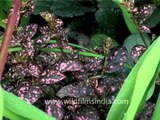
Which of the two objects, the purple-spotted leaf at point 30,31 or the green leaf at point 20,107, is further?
the purple-spotted leaf at point 30,31

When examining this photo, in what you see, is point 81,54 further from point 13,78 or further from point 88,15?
point 88,15

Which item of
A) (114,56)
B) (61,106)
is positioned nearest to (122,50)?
(114,56)

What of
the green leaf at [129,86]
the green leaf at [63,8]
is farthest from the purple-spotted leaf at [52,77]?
the green leaf at [63,8]

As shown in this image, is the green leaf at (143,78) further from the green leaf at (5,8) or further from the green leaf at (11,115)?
the green leaf at (5,8)

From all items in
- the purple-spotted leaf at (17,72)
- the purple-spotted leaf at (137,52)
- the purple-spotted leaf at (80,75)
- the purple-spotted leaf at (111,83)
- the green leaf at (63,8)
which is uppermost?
the green leaf at (63,8)

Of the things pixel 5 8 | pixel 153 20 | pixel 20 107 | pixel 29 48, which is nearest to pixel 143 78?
pixel 20 107

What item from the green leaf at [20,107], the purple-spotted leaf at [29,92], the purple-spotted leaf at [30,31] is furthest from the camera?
the purple-spotted leaf at [30,31]

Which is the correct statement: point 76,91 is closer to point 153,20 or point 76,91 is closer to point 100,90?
point 100,90

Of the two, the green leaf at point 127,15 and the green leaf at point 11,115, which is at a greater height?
the green leaf at point 127,15

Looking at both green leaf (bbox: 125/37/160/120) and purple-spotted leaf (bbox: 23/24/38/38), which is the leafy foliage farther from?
green leaf (bbox: 125/37/160/120)
